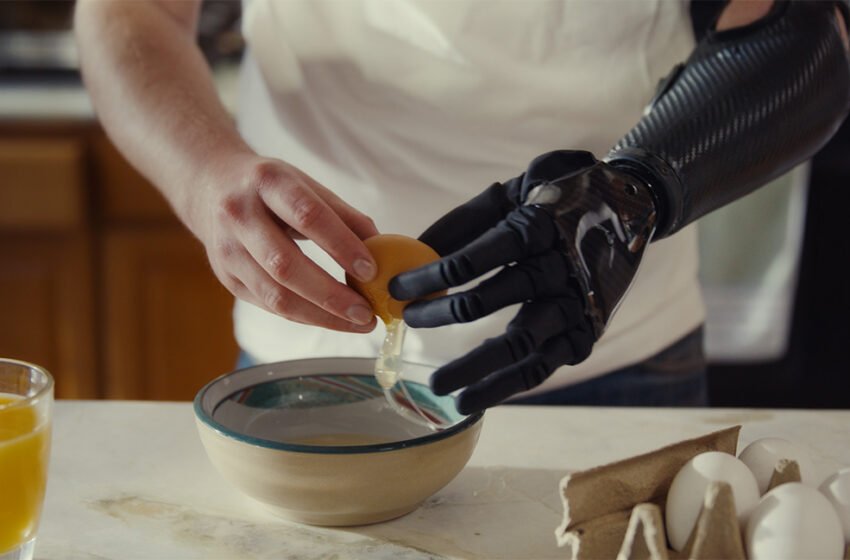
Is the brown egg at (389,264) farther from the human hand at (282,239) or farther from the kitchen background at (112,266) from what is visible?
the kitchen background at (112,266)

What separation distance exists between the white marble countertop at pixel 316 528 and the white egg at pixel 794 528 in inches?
5.5

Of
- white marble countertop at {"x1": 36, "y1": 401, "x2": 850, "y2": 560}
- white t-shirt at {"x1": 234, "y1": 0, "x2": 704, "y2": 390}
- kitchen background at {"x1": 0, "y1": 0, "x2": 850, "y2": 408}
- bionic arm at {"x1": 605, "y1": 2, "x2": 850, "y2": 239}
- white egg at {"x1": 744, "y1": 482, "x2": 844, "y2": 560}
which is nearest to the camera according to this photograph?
white egg at {"x1": 744, "y1": 482, "x2": 844, "y2": 560}

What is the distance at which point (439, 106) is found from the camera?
115cm

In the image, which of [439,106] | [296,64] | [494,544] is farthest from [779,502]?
[296,64]

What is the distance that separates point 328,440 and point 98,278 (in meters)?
1.35

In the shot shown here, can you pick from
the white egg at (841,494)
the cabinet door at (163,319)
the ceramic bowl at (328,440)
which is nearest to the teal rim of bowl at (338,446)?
the ceramic bowl at (328,440)

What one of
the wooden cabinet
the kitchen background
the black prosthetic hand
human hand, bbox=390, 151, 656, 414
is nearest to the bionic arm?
the black prosthetic hand

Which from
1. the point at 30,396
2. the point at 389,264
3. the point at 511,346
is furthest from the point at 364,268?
the point at 30,396

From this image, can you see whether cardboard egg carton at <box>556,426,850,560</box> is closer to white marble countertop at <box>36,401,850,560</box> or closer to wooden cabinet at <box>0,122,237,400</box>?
white marble countertop at <box>36,401,850,560</box>

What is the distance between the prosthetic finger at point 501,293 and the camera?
0.70 meters

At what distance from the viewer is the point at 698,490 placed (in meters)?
0.67

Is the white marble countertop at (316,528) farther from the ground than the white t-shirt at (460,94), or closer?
closer

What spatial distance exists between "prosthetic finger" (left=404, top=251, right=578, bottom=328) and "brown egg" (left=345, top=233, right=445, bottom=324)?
1.8 inches

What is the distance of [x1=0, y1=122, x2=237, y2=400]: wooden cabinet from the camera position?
2004 millimetres
